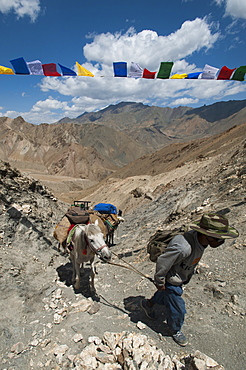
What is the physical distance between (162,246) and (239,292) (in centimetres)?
158

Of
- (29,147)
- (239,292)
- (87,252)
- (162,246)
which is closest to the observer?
(162,246)

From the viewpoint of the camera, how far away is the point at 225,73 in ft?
31.9

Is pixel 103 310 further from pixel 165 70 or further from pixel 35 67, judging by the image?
pixel 165 70

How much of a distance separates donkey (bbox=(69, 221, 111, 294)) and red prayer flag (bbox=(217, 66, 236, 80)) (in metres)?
8.90

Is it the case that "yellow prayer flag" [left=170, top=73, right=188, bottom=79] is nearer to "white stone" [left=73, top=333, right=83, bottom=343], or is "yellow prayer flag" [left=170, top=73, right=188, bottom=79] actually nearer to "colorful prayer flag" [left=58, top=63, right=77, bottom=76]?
"colorful prayer flag" [left=58, top=63, right=77, bottom=76]

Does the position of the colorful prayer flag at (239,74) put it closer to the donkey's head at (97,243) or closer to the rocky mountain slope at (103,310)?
the rocky mountain slope at (103,310)

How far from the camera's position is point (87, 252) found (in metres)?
4.70

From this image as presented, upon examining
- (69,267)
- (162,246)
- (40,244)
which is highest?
(162,246)

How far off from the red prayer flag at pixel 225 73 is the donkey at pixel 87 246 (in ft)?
29.2

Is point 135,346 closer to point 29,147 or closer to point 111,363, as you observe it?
point 111,363

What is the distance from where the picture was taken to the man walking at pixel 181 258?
279 centimetres

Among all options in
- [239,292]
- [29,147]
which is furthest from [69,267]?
[29,147]

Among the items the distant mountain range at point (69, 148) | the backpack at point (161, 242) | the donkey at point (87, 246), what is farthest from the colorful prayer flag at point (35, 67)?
the distant mountain range at point (69, 148)

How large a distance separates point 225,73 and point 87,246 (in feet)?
31.3
